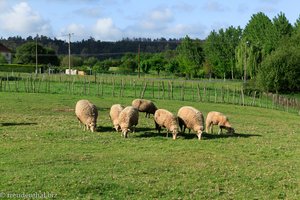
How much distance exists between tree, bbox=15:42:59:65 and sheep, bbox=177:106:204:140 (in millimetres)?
121682

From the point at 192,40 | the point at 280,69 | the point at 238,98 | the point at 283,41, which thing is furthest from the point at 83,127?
the point at 192,40

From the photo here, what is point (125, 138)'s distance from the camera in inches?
744

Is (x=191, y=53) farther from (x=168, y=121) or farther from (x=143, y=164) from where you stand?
(x=143, y=164)

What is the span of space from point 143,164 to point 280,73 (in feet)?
183

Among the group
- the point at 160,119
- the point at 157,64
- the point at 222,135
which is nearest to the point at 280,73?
the point at 222,135

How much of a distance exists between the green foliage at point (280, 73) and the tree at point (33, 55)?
8633 centimetres

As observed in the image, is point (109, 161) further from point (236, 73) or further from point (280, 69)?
point (236, 73)

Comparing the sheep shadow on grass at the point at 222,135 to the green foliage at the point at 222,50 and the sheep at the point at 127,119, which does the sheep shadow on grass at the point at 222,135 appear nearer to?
the sheep at the point at 127,119

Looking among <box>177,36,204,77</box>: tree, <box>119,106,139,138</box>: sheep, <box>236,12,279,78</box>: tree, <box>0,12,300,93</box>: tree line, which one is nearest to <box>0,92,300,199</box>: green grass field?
<box>119,106,139,138</box>: sheep

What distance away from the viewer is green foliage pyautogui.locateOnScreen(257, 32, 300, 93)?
6519 centimetres

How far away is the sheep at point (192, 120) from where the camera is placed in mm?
19664

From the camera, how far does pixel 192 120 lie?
65.5 ft

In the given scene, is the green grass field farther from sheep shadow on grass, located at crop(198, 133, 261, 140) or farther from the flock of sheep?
the flock of sheep

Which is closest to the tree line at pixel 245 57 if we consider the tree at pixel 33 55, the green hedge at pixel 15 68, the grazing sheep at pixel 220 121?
the tree at pixel 33 55
